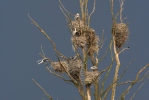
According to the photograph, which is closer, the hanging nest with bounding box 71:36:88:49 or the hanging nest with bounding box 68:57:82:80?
the hanging nest with bounding box 68:57:82:80

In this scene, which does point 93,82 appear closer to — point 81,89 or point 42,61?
point 81,89

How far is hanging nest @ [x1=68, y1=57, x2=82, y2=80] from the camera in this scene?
273 centimetres

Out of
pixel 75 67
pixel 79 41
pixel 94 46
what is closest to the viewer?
pixel 75 67

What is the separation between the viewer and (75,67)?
273cm

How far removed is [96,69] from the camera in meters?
2.88

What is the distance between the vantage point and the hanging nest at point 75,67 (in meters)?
2.73

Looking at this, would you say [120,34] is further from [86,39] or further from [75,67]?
[75,67]

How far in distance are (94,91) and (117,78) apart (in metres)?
0.18

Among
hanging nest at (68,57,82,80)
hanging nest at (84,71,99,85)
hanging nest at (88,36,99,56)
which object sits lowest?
hanging nest at (84,71,99,85)

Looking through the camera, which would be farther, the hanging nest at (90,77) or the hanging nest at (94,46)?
the hanging nest at (94,46)

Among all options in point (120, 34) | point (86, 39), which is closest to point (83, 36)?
point (86, 39)

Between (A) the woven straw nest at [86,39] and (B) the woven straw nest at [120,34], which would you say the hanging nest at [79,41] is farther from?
(B) the woven straw nest at [120,34]

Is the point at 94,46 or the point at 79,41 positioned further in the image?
the point at 94,46

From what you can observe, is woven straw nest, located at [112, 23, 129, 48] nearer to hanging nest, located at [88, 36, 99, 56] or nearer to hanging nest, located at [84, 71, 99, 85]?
hanging nest, located at [88, 36, 99, 56]
